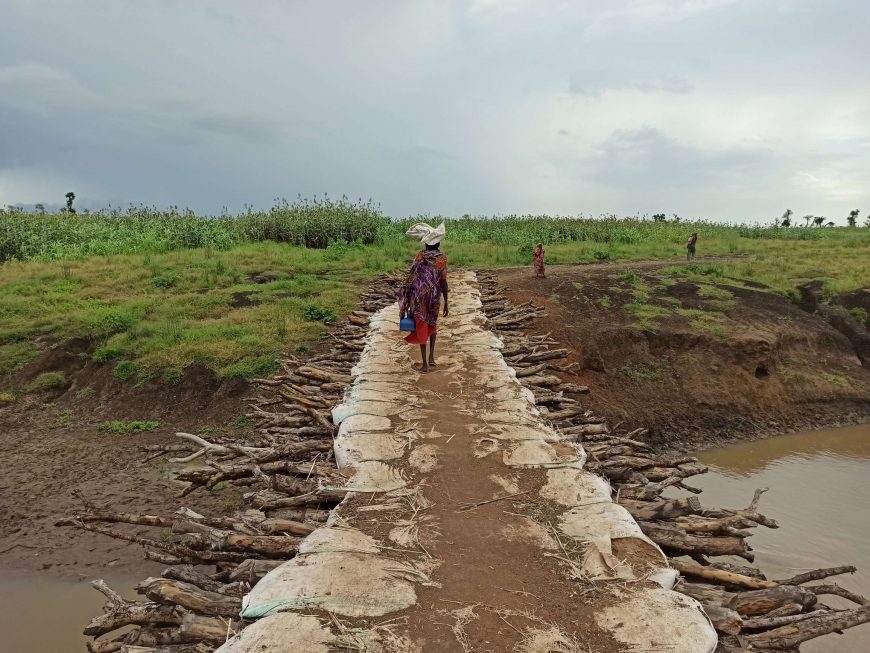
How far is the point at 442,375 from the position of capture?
670cm

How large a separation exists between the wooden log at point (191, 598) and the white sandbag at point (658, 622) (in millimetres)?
1882

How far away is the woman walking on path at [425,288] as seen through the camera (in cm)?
669

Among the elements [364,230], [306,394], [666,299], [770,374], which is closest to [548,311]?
[666,299]

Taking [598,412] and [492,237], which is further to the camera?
[492,237]

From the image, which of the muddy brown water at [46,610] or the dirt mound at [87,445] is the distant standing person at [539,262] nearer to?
the dirt mound at [87,445]

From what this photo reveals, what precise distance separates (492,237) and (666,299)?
34.3 feet

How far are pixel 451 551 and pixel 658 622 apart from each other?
3.87 feet

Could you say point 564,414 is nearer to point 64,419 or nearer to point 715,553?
point 715,553

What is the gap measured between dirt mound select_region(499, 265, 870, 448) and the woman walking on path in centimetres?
316

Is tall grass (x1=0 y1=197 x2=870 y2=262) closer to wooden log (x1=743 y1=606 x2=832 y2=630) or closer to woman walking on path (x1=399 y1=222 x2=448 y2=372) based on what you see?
woman walking on path (x1=399 y1=222 x2=448 y2=372)

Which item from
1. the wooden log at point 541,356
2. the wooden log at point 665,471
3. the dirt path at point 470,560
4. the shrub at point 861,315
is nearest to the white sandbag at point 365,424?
the dirt path at point 470,560

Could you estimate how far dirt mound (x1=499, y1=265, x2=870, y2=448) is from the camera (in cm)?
998

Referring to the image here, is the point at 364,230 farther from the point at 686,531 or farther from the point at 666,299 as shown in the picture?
the point at 686,531

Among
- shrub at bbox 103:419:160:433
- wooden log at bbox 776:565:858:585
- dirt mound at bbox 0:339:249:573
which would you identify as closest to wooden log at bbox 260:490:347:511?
dirt mound at bbox 0:339:249:573
